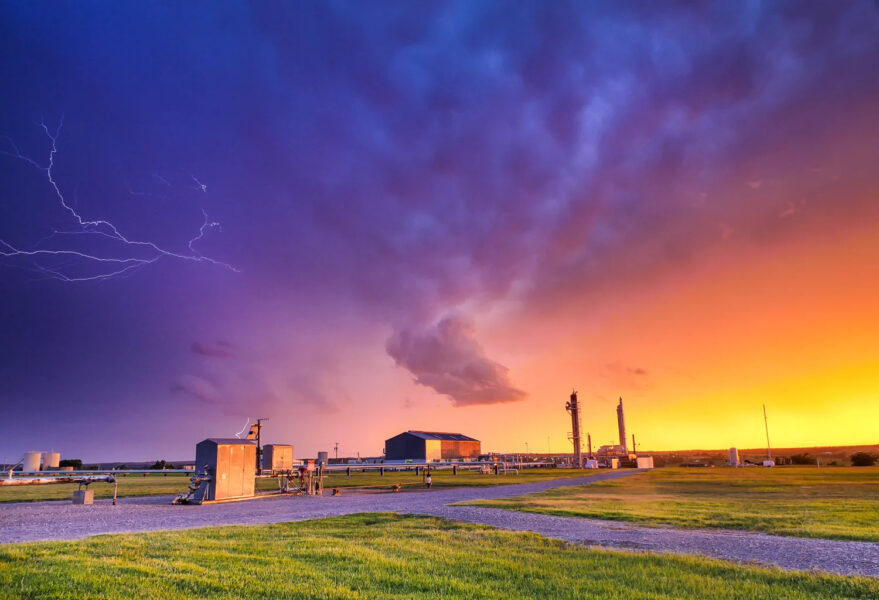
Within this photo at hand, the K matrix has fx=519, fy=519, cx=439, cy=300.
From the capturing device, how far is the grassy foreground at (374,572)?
824 centimetres

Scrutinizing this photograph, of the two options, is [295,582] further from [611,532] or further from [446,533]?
[611,532]

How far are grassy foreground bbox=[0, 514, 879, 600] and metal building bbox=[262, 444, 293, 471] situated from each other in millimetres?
35890

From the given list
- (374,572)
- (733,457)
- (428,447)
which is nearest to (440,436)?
(428,447)

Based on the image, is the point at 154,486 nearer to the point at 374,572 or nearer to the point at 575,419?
the point at 374,572

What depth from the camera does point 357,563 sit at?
1039cm

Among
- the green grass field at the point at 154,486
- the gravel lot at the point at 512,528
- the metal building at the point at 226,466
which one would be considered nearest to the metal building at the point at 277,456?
the green grass field at the point at 154,486

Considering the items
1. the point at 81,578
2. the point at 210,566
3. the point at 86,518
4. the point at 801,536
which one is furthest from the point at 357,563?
the point at 86,518

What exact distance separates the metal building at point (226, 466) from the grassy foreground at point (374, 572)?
15.9m

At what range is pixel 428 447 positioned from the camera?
374 ft

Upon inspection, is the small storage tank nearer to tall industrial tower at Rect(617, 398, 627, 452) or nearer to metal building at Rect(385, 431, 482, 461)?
tall industrial tower at Rect(617, 398, 627, 452)

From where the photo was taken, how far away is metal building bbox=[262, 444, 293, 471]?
48.3 metres

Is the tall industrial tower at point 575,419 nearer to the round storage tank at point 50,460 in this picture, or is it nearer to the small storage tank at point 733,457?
the small storage tank at point 733,457

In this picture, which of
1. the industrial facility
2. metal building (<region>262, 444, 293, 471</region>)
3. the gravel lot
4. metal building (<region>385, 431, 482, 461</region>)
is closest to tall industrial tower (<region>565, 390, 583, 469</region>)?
the industrial facility

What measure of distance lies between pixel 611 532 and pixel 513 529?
2896mm
